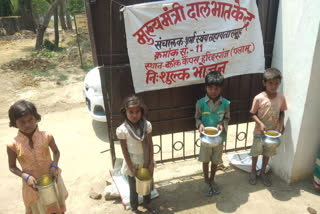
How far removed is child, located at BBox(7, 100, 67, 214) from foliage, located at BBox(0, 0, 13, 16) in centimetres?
3208

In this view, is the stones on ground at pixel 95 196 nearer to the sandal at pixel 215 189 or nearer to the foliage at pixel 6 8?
the sandal at pixel 215 189

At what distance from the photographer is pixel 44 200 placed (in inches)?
81.1

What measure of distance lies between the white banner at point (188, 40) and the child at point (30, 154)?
1155 millimetres

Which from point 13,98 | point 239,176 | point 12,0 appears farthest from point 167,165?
point 12,0

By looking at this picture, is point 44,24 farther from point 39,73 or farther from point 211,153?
point 211,153

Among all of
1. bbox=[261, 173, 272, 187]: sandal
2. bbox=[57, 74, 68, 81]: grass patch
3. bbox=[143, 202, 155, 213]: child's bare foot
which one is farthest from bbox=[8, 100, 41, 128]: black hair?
bbox=[57, 74, 68, 81]: grass patch

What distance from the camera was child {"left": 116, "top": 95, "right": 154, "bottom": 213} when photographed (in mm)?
2307

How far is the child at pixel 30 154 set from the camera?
1935 mm

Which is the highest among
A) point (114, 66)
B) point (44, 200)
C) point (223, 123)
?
point (114, 66)

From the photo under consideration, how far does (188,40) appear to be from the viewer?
276cm

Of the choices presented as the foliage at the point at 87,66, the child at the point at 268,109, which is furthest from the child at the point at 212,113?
the foliage at the point at 87,66

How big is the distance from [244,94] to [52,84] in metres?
7.28

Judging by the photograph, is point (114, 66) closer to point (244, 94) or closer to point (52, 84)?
point (244, 94)

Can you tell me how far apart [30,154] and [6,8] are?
1299 inches
